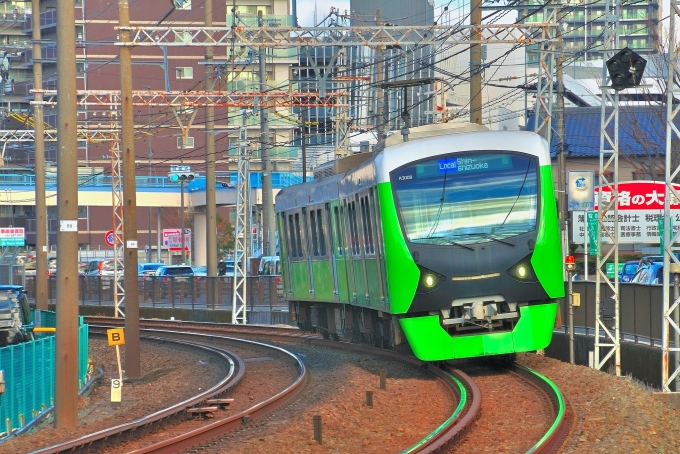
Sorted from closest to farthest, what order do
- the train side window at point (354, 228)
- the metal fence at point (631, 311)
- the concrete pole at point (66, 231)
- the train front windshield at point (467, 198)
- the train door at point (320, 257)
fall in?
1. the concrete pole at point (66, 231)
2. the train front windshield at point (467, 198)
3. the train side window at point (354, 228)
4. the metal fence at point (631, 311)
5. the train door at point (320, 257)

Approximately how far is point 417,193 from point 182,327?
20.0m

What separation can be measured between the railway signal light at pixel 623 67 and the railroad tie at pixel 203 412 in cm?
825

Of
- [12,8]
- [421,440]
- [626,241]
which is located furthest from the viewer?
[12,8]

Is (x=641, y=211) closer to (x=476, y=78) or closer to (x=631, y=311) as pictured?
(x=476, y=78)

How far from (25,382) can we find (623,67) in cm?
997

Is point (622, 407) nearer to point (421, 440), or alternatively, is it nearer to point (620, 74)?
point (421, 440)

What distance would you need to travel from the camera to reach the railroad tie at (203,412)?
14.6 meters

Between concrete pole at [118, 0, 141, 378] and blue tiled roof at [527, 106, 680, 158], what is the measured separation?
3409cm

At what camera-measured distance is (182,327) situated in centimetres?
3525

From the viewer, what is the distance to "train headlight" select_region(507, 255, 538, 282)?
54.1 ft

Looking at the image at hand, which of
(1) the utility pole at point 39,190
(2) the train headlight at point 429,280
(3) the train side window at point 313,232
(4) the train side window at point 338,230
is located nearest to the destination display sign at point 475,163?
(2) the train headlight at point 429,280

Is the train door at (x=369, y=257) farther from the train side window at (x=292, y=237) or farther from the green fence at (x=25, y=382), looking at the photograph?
the train side window at (x=292, y=237)

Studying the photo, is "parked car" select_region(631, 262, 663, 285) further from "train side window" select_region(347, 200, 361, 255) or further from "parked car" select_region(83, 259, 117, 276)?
"parked car" select_region(83, 259, 117, 276)

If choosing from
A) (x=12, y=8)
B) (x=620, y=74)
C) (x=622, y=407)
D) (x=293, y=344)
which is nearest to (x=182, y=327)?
(x=293, y=344)
